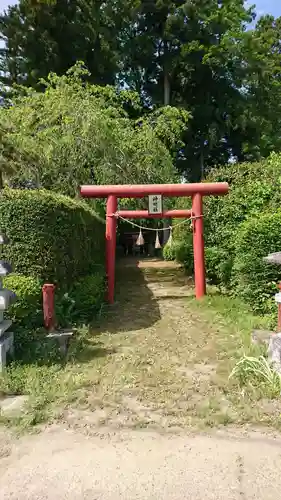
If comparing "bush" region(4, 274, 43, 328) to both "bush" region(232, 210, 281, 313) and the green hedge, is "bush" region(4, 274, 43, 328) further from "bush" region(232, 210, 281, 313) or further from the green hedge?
the green hedge

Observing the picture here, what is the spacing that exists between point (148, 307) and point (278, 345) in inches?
171

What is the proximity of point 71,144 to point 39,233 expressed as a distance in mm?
4781

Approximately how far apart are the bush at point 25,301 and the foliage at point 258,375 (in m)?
2.71

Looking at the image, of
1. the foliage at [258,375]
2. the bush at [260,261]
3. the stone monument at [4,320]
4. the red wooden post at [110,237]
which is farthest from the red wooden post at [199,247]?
the stone monument at [4,320]

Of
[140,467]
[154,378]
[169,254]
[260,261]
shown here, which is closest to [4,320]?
[154,378]

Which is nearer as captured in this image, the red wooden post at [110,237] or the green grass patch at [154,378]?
the green grass patch at [154,378]

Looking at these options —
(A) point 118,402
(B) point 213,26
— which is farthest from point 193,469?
(B) point 213,26

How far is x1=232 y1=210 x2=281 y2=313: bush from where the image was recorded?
6.42m

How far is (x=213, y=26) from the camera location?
19203 millimetres

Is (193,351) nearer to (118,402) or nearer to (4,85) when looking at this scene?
(118,402)

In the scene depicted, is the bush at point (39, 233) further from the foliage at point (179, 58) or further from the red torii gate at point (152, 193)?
the foliage at point (179, 58)

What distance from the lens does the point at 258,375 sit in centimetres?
423

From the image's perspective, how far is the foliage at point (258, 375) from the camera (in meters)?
Answer: 3.96

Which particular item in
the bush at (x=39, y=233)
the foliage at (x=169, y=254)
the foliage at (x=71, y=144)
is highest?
the foliage at (x=71, y=144)
